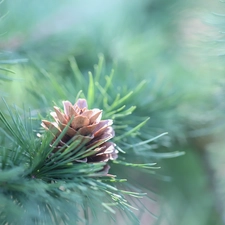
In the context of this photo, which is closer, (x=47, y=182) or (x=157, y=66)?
(x=47, y=182)

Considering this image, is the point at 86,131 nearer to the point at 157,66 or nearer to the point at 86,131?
the point at 86,131

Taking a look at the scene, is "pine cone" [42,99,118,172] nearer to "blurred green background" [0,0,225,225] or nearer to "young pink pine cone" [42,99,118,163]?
"young pink pine cone" [42,99,118,163]

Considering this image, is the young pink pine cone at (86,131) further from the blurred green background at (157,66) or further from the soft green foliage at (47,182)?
the blurred green background at (157,66)

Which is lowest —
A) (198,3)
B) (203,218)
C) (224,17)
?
(203,218)

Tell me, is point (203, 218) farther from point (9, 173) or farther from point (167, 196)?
point (9, 173)

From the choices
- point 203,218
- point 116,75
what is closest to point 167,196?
point 203,218

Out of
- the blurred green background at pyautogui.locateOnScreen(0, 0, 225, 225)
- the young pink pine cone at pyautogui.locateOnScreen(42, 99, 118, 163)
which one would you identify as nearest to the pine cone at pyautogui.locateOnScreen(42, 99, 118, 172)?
the young pink pine cone at pyautogui.locateOnScreen(42, 99, 118, 163)

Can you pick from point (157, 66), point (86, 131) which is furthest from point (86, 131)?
point (157, 66)
